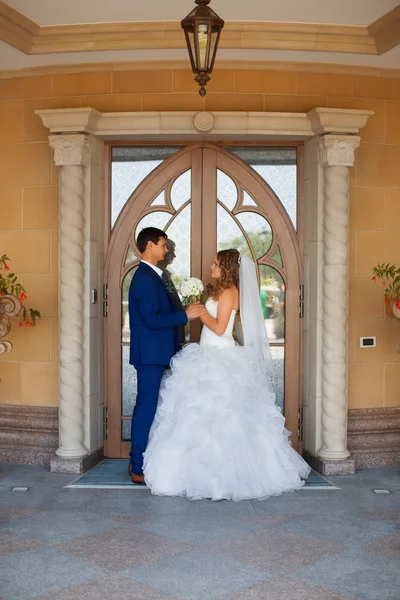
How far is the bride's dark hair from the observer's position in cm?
563

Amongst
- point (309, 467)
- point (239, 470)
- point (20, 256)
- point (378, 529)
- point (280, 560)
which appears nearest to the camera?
point (280, 560)

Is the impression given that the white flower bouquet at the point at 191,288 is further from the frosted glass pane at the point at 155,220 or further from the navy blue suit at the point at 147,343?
the frosted glass pane at the point at 155,220

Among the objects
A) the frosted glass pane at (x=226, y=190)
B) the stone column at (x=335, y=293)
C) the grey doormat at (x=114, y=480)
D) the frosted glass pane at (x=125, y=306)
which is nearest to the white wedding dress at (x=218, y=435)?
the grey doormat at (x=114, y=480)

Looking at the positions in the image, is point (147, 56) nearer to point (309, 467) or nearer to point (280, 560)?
point (309, 467)

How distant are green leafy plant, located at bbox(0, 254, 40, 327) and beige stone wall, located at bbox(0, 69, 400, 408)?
8 cm

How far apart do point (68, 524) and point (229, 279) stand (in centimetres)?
212

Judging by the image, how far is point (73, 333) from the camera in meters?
5.73

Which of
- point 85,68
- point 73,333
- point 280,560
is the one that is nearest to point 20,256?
point 73,333

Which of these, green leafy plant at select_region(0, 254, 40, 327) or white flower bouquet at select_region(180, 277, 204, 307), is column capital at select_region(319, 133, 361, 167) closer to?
white flower bouquet at select_region(180, 277, 204, 307)

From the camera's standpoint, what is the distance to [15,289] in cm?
580

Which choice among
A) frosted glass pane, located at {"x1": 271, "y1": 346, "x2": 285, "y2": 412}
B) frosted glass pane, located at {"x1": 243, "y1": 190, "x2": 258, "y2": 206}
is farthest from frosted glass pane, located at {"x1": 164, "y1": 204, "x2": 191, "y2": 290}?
frosted glass pane, located at {"x1": 271, "y1": 346, "x2": 285, "y2": 412}

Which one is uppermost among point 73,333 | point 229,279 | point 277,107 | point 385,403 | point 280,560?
point 277,107

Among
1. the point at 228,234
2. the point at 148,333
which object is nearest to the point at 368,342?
the point at 228,234

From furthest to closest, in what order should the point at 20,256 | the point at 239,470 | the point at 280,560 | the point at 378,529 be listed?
1. the point at 20,256
2. the point at 239,470
3. the point at 378,529
4. the point at 280,560
